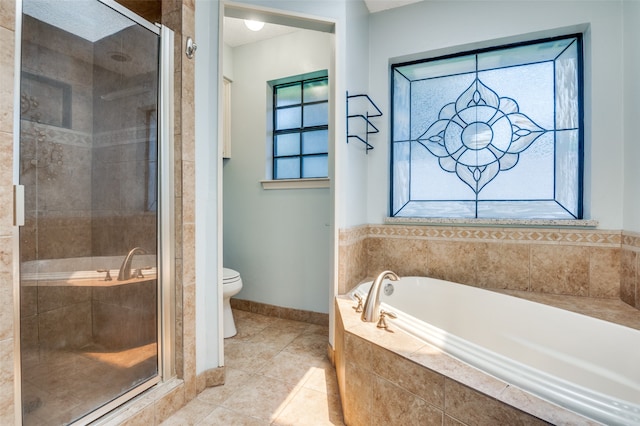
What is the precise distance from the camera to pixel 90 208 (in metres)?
1.24

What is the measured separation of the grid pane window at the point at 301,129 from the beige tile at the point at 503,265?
1399mm

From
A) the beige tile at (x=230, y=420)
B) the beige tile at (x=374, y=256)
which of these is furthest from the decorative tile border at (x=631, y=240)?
the beige tile at (x=230, y=420)

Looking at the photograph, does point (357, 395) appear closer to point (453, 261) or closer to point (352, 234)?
point (352, 234)

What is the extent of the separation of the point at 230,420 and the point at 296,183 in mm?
1745

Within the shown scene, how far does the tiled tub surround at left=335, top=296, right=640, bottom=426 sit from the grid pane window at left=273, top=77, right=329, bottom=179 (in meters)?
1.62

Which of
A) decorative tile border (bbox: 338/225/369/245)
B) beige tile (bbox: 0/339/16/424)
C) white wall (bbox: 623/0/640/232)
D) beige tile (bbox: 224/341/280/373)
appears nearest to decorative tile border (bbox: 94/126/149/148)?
beige tile (bbox: 0/339/16/424)

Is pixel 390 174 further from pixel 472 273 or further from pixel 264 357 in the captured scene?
pixel 264 357

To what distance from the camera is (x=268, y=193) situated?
2822mm

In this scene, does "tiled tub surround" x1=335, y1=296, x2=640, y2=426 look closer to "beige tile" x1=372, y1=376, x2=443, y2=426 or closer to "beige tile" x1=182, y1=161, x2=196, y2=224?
"beige tile" x1=372, y1=376, x2=443, y2=426

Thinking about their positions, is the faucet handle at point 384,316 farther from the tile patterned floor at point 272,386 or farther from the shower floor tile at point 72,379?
the shower floor tile at point 72,379

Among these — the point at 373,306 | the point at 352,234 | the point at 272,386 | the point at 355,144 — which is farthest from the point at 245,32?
the point at 272,386

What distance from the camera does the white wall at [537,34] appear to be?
1903 millimetres

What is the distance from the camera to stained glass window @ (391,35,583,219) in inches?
82.1

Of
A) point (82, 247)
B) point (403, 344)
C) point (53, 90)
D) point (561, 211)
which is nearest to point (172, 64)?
point (53, 90)
